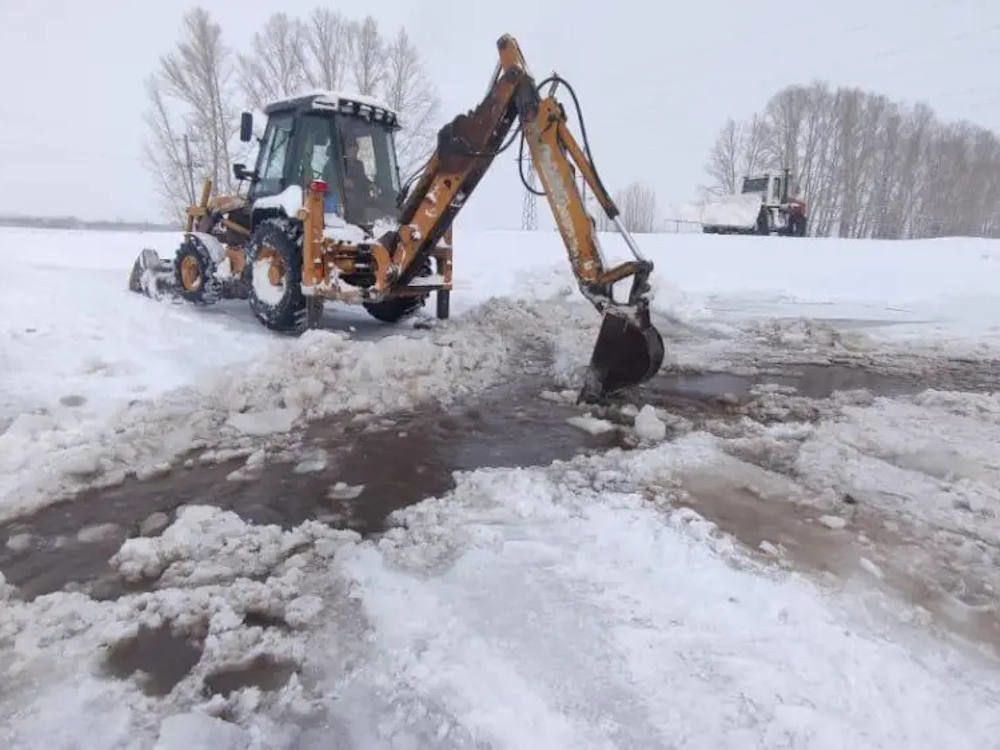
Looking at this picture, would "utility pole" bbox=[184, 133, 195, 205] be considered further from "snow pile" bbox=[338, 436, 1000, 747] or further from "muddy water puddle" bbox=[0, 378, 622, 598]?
"snow pile" bbox=[338, 436, 1000, 747]

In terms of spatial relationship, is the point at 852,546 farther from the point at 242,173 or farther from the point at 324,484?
the point at 242,173

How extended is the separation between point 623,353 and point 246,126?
507cm

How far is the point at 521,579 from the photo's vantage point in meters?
2.82

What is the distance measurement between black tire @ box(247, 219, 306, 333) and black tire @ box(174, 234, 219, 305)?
3.07ft

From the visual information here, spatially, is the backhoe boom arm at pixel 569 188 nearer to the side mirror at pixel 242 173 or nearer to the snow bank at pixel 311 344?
the snow bank at pixel 311 344

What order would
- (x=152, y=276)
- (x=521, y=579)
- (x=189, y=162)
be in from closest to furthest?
(x=521, y=579)
(x=152, y=276)
(x=189, y=162)

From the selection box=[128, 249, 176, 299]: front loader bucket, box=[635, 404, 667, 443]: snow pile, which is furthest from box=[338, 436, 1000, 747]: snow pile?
box=[128, 249, 176, 299]: front loader bucket

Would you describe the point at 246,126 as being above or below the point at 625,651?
above

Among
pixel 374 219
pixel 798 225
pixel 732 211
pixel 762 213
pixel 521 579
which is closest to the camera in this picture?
pixel 521 579

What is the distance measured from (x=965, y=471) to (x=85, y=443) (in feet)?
18.1

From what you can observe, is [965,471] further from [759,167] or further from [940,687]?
[759,167]

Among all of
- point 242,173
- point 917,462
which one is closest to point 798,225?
point 242,173

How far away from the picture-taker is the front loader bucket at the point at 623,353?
5.26m

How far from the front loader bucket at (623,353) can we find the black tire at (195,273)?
5304mm
